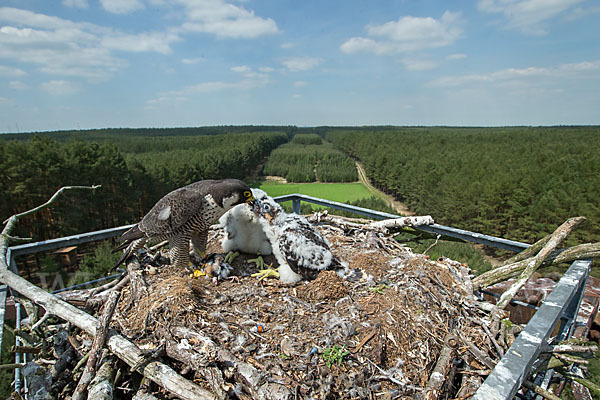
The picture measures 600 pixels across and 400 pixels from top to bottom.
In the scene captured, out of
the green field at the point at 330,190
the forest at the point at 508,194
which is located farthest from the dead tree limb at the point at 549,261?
the green field at the point at 330,190

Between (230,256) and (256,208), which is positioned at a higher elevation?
(256,208)

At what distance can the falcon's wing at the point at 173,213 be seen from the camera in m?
3.47

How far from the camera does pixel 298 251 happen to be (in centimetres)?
360

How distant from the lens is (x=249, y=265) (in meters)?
4.19

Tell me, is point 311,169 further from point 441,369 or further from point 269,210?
point 441,369

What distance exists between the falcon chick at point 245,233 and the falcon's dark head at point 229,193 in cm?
46

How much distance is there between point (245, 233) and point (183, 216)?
39.7 inches

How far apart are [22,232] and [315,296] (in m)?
22.2

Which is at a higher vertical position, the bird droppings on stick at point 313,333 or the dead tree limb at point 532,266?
the dead tree limb at point 532,266

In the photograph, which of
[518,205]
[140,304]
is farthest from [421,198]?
[140,304]

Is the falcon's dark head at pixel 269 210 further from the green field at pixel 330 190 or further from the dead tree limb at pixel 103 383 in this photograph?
the green field at pixel 330 190

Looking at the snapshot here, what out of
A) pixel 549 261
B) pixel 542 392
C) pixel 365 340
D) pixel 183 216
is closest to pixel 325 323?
pixel 365 340

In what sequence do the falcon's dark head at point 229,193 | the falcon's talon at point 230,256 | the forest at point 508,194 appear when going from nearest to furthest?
the falcon's dark head at point 229,193 < the falcon's talon at point 230,256 < the forest at point 508,194

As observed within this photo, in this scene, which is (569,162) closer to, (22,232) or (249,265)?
(249,265)
